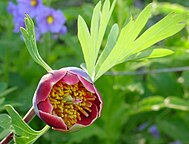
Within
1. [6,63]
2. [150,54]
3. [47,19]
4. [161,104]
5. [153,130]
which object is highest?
[150,54]

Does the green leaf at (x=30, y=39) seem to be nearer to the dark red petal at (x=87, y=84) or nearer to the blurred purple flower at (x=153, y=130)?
the dark red petal at (x=87, y=84)

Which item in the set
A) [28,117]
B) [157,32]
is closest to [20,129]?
[28,117]

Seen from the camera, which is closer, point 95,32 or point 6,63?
point 95,32

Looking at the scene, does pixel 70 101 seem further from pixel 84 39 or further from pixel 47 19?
pixel 47 19

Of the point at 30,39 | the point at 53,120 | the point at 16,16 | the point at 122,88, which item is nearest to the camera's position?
the point at 53,120

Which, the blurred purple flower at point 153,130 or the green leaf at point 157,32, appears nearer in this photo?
the green leaf at point 157,32

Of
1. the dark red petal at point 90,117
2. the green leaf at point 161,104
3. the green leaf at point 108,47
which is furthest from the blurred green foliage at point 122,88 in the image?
the dark red petal at point 90,117
